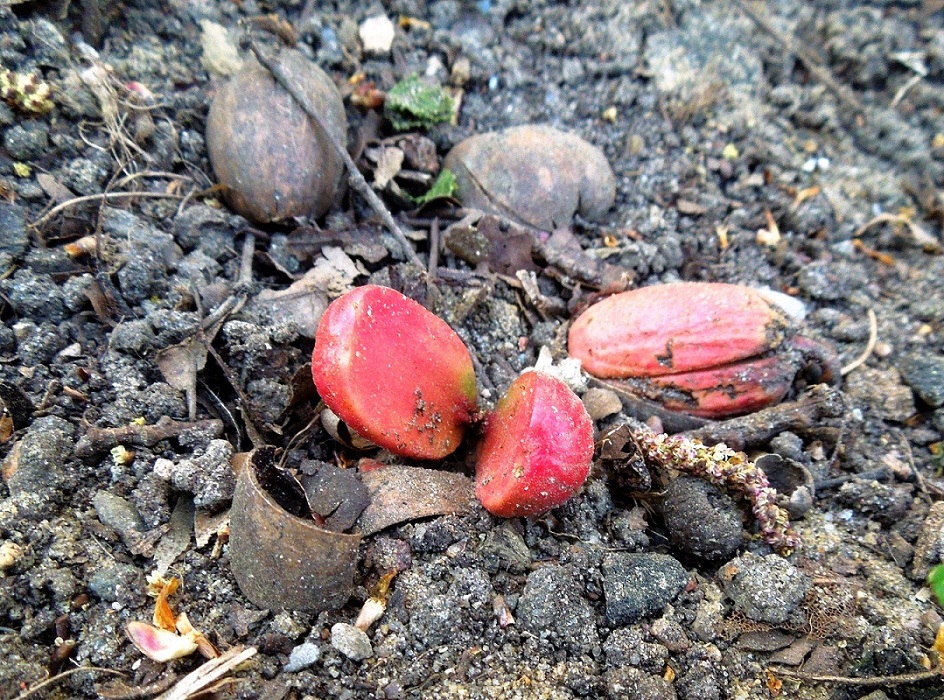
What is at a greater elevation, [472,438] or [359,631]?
[472,438]

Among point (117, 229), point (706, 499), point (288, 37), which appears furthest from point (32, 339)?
point (706, 499)

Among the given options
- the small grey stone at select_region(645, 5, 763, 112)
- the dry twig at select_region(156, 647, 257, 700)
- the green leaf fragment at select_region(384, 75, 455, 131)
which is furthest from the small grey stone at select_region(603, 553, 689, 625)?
the small grey stone at select_region(645, 5, 763, 112)

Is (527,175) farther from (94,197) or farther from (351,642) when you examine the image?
(351,642)

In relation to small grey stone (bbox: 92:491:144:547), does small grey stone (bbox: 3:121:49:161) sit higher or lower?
higher

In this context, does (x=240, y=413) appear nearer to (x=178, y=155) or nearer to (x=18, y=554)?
(x=18, y=554)

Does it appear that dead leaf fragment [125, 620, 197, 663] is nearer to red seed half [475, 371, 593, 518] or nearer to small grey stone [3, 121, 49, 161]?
red seed half [475, 371, 593, 518]

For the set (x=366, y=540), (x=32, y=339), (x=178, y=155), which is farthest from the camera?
(x=178, y=155)
